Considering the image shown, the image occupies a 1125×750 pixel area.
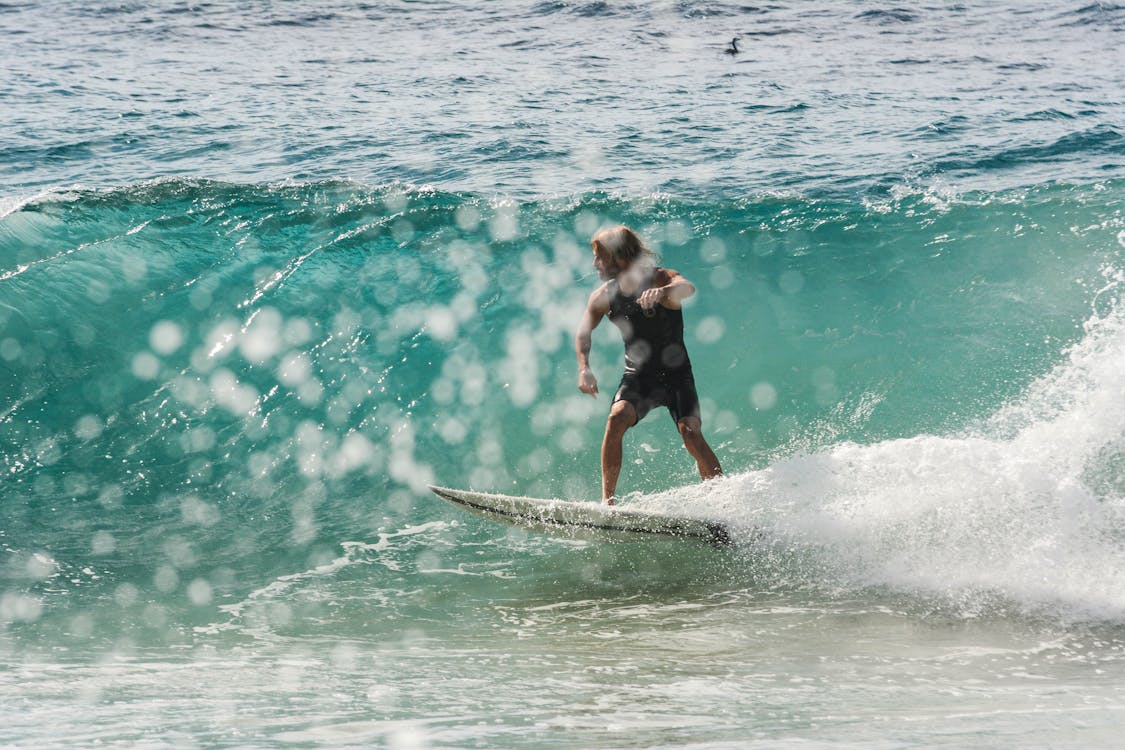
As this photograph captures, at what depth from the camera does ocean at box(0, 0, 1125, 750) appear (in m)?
3.88

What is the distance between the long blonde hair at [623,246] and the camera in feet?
17.5

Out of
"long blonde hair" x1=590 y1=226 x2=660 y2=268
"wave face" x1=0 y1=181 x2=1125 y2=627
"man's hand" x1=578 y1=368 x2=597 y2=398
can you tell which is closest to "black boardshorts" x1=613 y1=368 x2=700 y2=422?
"man's hand" x1=578 y1=368 x2=597 y2=398

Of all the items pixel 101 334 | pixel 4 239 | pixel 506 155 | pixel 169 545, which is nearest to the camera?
pixel 169 545

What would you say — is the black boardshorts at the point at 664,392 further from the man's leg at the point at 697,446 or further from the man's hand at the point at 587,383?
the man's hand at the point at 587,383

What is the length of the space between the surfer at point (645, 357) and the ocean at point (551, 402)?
12.6 inches

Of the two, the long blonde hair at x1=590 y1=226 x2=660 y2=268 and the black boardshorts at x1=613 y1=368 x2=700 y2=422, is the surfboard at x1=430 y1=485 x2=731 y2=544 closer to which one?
the black boardshorts at x1=613 y1=368 x2=700 y2=422

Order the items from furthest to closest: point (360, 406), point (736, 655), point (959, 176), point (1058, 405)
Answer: point (959, 176), point (360, 406), point (1058, 405), point (736, 655)

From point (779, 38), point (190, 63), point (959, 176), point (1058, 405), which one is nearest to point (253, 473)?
point (1058, 405)

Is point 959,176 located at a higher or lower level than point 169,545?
higher

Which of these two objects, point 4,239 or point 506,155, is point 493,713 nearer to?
point 4,239

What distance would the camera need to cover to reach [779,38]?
20.1 meters

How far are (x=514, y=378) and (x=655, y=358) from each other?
3.31m

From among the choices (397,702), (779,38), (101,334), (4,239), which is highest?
(779,38)

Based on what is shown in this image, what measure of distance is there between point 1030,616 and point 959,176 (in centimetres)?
977
